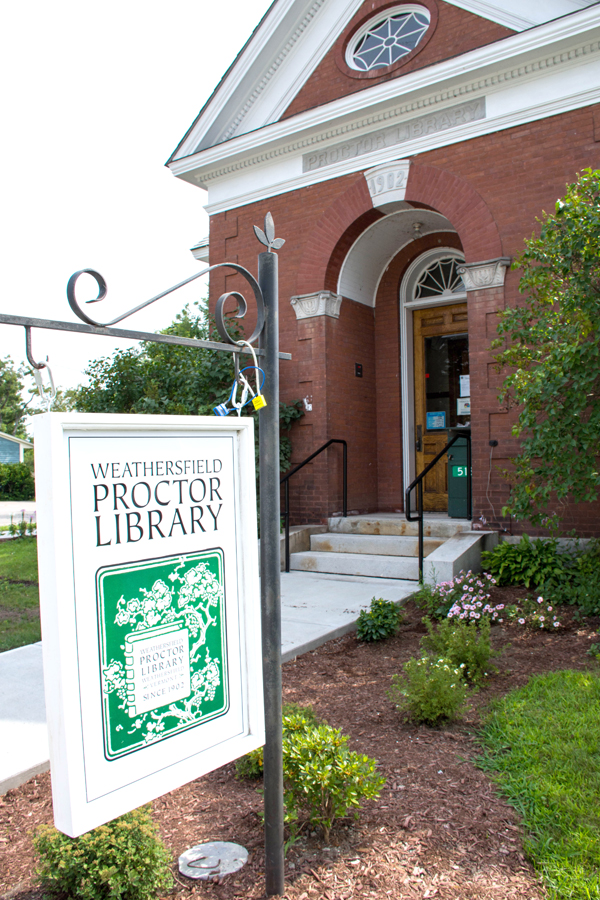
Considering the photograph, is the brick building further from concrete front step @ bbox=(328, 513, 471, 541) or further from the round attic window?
concrete front step @ bbox=(328, 513, 471, 541)

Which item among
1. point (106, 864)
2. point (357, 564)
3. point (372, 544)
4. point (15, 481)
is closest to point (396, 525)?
point (372, 544)

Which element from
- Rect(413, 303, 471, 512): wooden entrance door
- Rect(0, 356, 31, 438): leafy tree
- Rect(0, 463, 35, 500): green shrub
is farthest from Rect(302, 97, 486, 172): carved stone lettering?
Rect(0, 356, 31, 438): leafy tree

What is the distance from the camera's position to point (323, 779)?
7.87 feet

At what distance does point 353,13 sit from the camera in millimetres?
8930

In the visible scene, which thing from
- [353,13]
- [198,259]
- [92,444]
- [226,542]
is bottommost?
[226,542]

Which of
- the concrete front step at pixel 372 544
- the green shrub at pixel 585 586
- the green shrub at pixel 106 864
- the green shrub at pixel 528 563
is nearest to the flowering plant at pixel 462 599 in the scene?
the green shrub at pixel 528 563

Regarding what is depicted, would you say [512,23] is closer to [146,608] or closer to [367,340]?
[367,340]

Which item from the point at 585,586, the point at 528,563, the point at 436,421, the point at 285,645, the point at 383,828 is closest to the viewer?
the point at 383,828

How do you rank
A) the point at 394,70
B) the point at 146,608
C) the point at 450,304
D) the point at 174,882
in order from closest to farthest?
the point at 146,608, the point at 174,882, the point at 394,70, the point at 450,304

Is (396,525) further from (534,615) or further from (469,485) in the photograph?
(534,615)

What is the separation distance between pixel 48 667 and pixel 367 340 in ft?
28.3

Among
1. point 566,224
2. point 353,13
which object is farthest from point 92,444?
point 353,13

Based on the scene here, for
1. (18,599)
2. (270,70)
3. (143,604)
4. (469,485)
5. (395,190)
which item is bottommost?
(18,599)

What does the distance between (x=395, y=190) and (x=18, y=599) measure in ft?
22.0
